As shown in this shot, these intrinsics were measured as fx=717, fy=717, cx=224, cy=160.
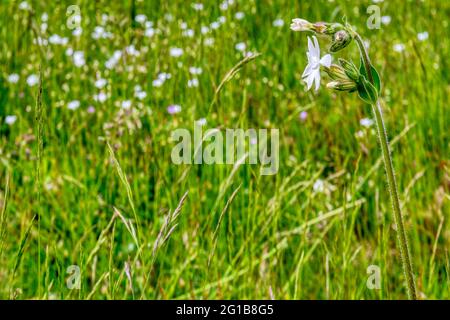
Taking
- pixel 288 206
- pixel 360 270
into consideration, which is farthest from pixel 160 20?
pixel 360 270

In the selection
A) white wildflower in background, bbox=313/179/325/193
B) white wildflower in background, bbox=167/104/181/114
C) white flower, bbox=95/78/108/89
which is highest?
white flower, bbox=95/78/108/89

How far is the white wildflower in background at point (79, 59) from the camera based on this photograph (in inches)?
96.0

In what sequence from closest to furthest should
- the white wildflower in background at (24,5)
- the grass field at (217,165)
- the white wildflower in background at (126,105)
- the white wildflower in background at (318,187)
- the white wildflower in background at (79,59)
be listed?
the grass field at (217,165) < the white wildflower in background at (318,187) < the white wildflower in background at (126,105) < the white wildflower in background at (79,59) < the white wildflower in background at (24,5)

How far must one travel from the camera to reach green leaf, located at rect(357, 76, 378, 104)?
0.90 m

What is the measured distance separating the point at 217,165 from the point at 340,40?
937 mm

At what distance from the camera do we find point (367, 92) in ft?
2.94

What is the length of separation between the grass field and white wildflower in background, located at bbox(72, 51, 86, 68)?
1 centimetres

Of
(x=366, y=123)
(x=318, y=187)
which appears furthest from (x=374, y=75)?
(x=366, y=123)

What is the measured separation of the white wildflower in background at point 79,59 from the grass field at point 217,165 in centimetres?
1

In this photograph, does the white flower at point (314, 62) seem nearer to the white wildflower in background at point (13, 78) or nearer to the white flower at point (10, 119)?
the white flower at point (10, 119)

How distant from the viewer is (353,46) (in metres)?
2.56

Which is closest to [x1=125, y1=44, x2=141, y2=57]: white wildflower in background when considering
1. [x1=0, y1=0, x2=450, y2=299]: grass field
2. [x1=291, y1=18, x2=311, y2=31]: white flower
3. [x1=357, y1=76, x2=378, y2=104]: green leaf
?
[x1=0, y1=0, x2=450, y2=299]: grass field

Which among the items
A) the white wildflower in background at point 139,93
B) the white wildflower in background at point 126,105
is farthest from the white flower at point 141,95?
the white wildflower in background at point 126,105

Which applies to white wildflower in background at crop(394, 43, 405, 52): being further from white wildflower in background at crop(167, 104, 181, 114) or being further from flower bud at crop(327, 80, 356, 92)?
flower bud at crop(327, 80, 356, 92)
